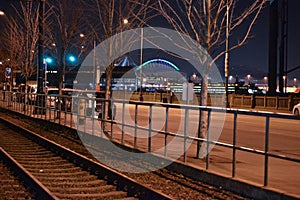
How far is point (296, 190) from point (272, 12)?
43534 millimetres

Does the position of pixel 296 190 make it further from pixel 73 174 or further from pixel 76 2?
pixel 76 2

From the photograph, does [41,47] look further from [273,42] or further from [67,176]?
[273,42]

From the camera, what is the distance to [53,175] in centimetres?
1103

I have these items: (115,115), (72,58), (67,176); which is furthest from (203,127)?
(72,58)

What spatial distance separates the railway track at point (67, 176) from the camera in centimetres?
897

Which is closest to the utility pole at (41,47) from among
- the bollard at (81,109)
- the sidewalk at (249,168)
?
the bollard at (81,109)

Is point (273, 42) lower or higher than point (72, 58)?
higher

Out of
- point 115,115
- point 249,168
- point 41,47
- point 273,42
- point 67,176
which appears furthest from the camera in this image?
A: point 273,42

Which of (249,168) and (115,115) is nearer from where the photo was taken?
(249,168)

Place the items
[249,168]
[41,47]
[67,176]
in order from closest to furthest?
[67,176], [249,168], [41,47]

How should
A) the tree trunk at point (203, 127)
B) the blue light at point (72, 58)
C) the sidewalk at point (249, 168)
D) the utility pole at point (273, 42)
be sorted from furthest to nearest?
1. the utility pole at point (273, 42)
2. the blue light at point (72, 58)
3. the tree trunk at point (203, 127)
4. the sidewalk at point (249, 168)

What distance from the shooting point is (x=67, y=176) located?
10984mm

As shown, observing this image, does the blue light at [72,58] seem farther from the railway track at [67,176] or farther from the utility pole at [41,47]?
the railway track at [67,176]

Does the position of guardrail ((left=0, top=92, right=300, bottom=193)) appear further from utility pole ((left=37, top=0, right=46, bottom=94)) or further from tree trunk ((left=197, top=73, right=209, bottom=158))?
utility pole ((left=37, top=0, right=46, bottom=94))
